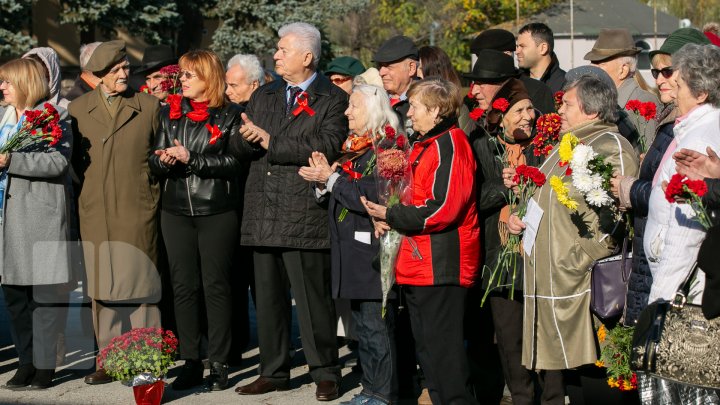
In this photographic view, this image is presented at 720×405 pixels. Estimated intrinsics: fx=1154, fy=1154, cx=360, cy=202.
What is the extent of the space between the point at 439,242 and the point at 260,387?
6.67ft

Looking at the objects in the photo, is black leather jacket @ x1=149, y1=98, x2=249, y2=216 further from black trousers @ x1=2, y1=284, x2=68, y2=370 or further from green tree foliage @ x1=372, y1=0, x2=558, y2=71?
green tree foliage @ x1=372, y1=0, x2=558, y2=71

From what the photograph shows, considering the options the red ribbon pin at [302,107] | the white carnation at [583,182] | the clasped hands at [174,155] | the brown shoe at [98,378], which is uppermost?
the red ribbon pin at [302,107]

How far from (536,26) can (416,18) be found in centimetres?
3996

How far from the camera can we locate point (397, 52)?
801cm

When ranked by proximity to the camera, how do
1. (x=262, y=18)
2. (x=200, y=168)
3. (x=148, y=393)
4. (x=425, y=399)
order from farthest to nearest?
(x=262, y=18), (x=200, y=168), (x=425, y=399), (x=148, y=393)

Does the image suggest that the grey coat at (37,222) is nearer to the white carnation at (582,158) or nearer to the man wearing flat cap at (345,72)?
the man wearing flat cap at (345,72)

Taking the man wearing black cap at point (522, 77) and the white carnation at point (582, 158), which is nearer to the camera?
the white carnation at point (582, 158)

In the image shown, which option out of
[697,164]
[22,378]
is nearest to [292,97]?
[22,378]

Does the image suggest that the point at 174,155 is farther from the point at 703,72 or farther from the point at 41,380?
the point at 703,72

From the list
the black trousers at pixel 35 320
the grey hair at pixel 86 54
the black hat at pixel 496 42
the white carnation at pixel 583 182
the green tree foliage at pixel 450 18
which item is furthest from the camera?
the green tree foliage at pixel 450 18

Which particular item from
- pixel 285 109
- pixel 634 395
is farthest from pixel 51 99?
pixel 634 395

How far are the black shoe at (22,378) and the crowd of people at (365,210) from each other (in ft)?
0.07

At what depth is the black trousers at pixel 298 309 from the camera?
25.0 feet

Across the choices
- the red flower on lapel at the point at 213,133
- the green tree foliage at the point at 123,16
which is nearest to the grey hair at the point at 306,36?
the red flower on lapel at the point at 213,133
